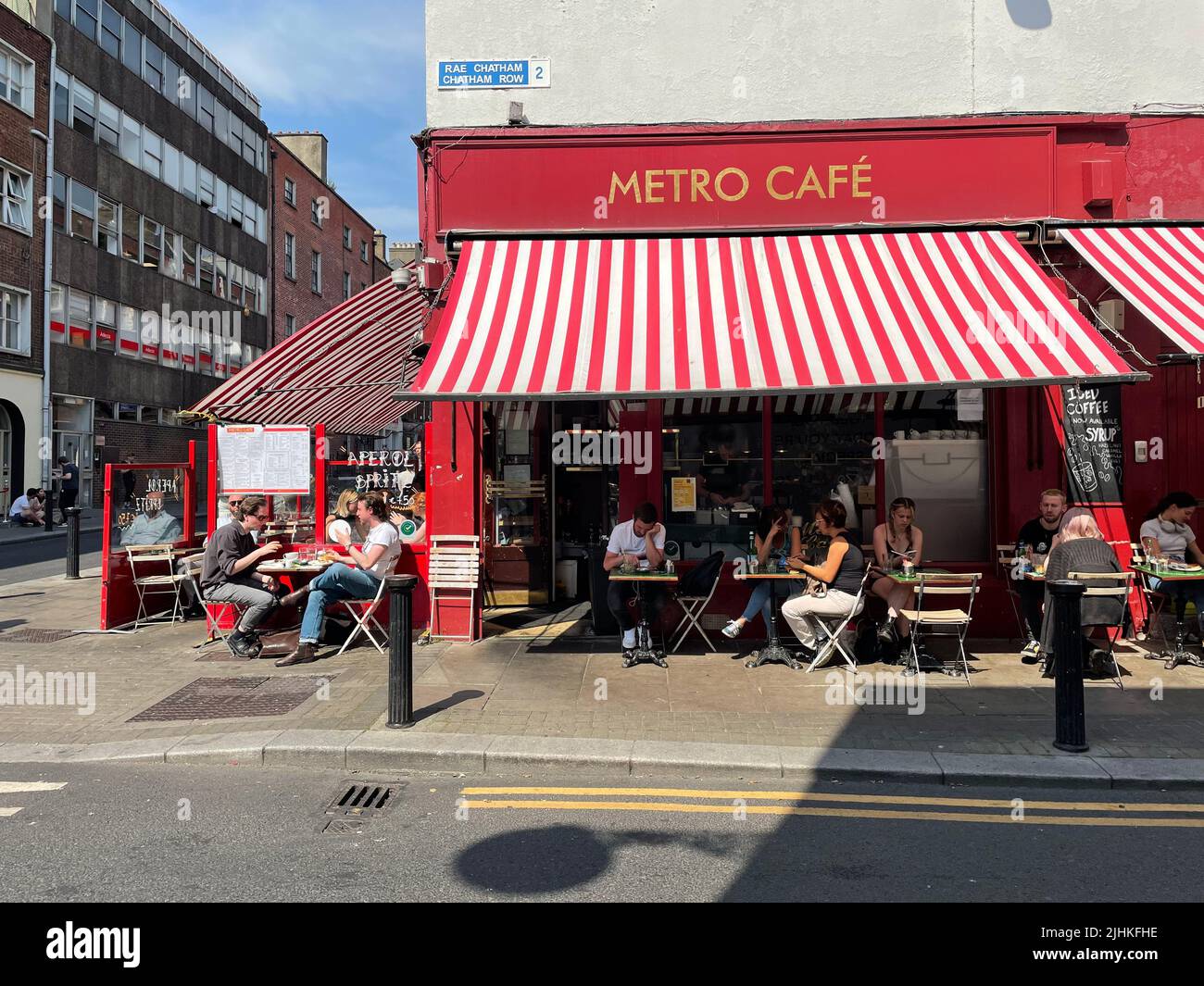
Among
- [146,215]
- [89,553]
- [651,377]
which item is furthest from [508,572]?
[146,215]

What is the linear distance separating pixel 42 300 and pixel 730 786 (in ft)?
91.4

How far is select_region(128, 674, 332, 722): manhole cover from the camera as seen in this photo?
6.29 meters

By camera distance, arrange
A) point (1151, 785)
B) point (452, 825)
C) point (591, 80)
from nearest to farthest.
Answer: point (452, 825)
point (1151, 785)
point (591, 80)

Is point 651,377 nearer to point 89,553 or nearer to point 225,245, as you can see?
point 89,553

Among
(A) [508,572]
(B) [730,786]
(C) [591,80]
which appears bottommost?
(B) [730,786]

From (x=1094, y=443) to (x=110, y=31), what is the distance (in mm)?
33210

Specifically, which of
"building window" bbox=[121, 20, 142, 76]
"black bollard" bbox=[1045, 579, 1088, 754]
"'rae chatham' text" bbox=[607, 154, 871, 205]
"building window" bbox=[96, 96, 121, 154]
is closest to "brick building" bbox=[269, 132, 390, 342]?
"building window" bbox=[121, 20, 142, 76]

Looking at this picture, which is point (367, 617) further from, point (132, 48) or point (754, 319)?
point (132, 48)

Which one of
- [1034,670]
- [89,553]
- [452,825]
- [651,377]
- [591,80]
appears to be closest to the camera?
[452,825]

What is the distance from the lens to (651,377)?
6.70m

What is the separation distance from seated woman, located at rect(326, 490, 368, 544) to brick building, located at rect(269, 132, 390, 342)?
34.2m

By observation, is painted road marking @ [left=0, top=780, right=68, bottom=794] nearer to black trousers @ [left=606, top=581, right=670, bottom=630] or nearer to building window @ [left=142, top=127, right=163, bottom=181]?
black trousers @ [left=606, top=581, right=670, bottom=630]

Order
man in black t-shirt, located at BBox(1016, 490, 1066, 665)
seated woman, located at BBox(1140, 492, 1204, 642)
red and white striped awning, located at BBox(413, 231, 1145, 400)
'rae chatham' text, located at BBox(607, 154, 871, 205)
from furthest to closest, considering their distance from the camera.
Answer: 'rae chatham' text, located at BBox(607, 154, 871, 205), man in black t-shirt, located at BBox(1016, 490, 1066, 665), seated woman, located at BBox(1140, 492, 1204, 642), red and white striped awning, located at BBox(413, 231, 1145, 400)

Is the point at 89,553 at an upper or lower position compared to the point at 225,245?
lower
